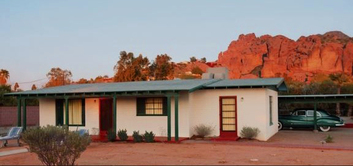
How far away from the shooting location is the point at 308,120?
75.8ft

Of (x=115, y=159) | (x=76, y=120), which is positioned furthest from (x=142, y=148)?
(x=76, y=120)

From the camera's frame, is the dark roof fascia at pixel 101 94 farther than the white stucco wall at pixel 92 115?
No

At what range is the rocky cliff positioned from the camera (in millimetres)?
98312

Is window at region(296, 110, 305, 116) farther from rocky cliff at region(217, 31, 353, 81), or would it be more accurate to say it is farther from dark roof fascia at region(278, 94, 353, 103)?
rocky cliff at region(217, 31, 353, 81)

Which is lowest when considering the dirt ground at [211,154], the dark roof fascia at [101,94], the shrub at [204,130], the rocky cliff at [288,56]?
the dirt ground at [211,154]

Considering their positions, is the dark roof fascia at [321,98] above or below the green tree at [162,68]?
below

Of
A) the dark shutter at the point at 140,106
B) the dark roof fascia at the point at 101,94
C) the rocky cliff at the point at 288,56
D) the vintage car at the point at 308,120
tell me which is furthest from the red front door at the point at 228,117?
the rocky cliff at the point at 288,56

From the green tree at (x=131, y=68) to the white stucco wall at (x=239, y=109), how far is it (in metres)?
35.0

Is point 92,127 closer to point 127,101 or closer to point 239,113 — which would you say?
point 127,101

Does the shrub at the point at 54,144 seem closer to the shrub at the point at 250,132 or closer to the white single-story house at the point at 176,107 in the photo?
the white single-story house at the point at 176,107

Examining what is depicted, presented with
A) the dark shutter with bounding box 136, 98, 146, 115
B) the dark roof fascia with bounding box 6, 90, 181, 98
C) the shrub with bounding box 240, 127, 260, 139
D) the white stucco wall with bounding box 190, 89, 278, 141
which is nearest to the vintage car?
the white stucco wall with bounding box 190, 89, 278, 141

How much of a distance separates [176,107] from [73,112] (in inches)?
269

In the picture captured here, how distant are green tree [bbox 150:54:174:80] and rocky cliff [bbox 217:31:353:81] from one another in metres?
41.4

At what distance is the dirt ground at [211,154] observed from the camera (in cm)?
1151
